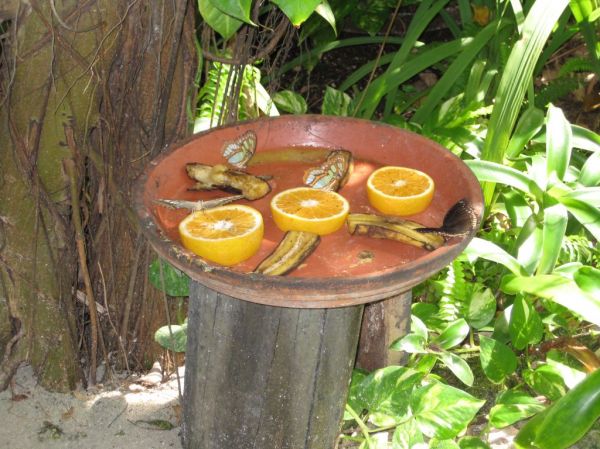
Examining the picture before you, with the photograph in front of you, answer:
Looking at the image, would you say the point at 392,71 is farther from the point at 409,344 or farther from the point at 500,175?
the point at 409,344

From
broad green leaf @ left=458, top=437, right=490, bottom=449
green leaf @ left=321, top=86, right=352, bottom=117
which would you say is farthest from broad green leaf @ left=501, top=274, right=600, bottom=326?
green leaf @ left=321, top=86, right=352, bottom=117

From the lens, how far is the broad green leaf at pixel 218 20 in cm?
177

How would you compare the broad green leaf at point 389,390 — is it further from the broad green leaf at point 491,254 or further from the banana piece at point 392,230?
the banana piece at point 392,230

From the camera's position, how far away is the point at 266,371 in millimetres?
1725

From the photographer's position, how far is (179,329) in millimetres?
2184

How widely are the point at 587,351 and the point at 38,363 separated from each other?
1579mm

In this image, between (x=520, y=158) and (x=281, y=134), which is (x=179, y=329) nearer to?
(x=281, y=134)

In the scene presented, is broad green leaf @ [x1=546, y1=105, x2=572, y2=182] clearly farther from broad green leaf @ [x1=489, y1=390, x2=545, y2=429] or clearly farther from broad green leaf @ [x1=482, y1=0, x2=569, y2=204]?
broad green leaf @ [x1=489, y1=390, x2=545, y2=429]

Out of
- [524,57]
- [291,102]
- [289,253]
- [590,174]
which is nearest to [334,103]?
[291,102]

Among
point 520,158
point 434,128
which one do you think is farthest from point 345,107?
point 520,158

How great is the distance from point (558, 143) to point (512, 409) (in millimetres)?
775

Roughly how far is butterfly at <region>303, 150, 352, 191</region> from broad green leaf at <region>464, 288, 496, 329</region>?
76cm

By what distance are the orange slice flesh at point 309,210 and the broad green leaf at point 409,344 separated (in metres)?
0.49

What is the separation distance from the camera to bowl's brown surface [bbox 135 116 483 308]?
4.50ft
